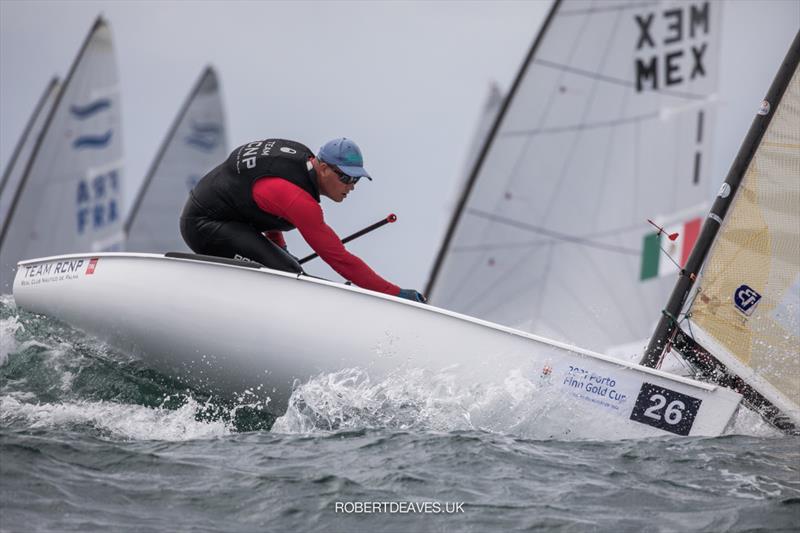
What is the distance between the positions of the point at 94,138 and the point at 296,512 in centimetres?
1261

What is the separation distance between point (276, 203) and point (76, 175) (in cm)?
1058

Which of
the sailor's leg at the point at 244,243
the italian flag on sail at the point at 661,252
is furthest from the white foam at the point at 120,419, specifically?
the italian flag on sail at the point at 661,252

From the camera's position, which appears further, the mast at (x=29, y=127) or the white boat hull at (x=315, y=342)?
the mast at (x=29, y=127)

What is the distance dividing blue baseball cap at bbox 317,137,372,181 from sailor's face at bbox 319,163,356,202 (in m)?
0.04

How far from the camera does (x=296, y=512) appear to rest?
366 cm

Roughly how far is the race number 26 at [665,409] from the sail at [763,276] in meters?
0.69

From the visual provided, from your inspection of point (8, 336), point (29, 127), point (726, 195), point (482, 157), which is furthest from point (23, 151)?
point (726, 195)

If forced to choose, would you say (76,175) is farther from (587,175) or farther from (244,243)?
(244,243)

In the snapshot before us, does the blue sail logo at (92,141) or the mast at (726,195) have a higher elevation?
the mast at (726,195)

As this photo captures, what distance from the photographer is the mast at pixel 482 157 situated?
982 cm

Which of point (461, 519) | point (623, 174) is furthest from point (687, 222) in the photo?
point (461, 519)

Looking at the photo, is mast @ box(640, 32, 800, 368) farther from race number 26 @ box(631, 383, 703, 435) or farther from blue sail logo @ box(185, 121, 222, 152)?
blue sail logo @ box(185, 121, 222, 152)

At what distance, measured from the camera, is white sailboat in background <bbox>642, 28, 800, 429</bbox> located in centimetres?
526

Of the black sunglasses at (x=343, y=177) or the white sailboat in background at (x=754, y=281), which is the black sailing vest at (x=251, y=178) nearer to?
the black sunglasses at (x=343, y=177)
